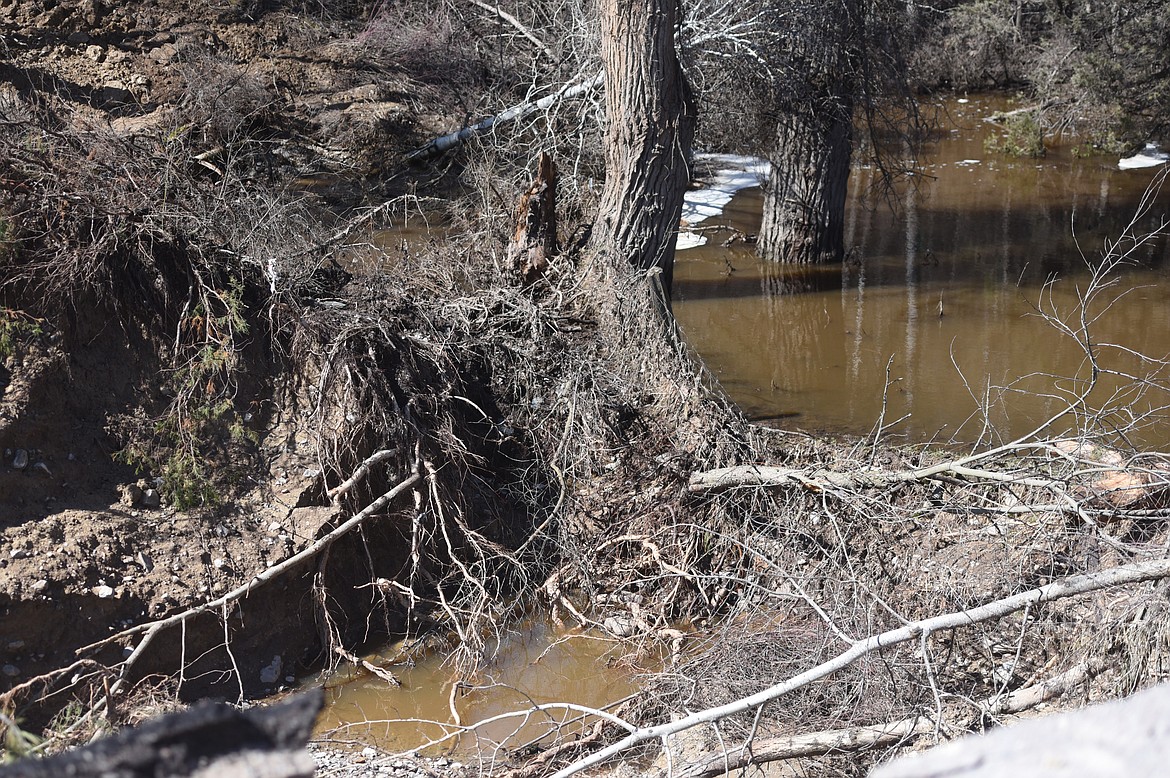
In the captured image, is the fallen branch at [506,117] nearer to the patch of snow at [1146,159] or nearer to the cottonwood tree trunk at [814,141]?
the cottonwood tree trunk at [814,141]

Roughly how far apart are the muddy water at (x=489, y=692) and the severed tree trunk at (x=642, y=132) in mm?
2923

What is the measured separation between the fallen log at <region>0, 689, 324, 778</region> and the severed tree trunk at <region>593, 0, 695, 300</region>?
6.20 metres

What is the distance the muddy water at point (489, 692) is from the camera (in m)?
4.79

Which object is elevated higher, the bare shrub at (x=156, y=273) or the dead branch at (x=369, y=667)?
the bare shrub at (x=156, y=273)

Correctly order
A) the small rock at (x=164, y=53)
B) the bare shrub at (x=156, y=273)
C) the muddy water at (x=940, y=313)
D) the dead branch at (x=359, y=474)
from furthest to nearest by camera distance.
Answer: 1. the small rock at (x=164, y=53)
2. the muddy water at (x=940, y=313)
3. the dead branch at (x=359, y=474)
4. the bare shrub at (x=156, y=273)

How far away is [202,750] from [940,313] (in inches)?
389

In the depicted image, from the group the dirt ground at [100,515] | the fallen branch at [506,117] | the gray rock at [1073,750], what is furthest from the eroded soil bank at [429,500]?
the fallen branch at [506,117]

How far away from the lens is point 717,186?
46.8 ft

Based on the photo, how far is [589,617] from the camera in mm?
5766

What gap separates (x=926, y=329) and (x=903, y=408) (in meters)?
1.91

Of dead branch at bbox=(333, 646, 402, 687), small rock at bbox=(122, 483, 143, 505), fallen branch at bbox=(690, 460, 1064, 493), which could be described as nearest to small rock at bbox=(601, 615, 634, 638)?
fallen branch at bbox=(690, 460, 1064, 493)

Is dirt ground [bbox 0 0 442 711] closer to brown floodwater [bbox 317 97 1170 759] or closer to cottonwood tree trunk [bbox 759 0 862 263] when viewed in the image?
brown floodwater [bbox 317 97 1170 759]

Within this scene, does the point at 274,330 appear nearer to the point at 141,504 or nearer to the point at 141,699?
the point at 141,504

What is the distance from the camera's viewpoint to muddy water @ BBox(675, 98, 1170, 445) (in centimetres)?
812
